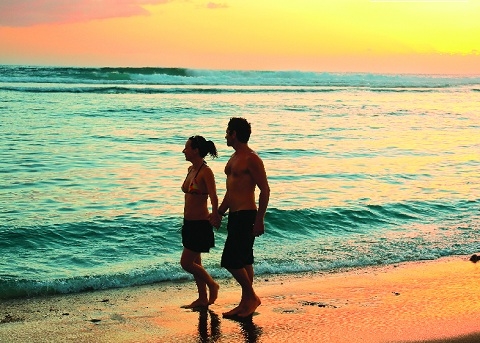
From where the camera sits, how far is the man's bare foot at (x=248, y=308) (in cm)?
626

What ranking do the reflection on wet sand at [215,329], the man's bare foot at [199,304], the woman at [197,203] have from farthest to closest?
the man's bare foot at [199,304] → the woman at [197,203] → the reflection on wet sand at [215,329]

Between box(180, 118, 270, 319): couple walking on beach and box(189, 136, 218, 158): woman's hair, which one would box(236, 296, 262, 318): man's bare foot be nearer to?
box(180, 118, 270, 319): couple walking on beach

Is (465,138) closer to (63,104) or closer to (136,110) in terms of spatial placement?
(136,110)

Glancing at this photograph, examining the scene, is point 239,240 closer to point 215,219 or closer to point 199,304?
point 215,219

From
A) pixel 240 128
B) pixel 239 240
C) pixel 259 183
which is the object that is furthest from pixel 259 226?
pixel 240 128

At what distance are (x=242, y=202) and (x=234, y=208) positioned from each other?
99mm

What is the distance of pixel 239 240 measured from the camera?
6238mm

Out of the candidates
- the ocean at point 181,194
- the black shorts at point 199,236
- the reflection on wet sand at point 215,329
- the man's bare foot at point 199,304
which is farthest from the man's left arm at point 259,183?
the ocean at point 181,194

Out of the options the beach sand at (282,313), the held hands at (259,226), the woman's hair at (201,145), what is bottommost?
the beach sand at (282,313)

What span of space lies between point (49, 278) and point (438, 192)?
29.0 ft

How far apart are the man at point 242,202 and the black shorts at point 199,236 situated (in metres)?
0.28

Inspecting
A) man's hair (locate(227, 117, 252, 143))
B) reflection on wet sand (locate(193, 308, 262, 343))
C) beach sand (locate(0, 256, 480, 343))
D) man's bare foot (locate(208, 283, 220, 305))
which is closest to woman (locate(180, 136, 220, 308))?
man's bare foot (locate(208, 283, 220, 305))

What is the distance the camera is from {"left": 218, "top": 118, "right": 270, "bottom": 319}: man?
6.20 metres

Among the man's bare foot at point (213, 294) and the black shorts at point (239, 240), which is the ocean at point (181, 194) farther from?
the black shorts at point (239, 240)
